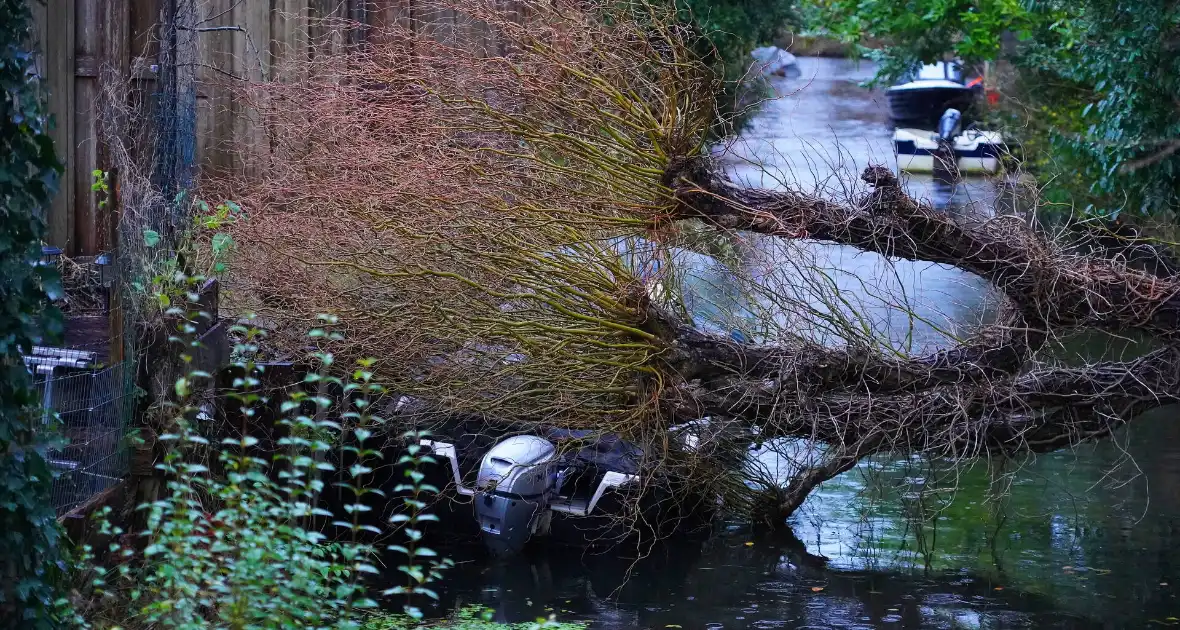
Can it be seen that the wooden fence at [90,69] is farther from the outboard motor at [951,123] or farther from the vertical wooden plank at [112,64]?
the outboard motor at [951,123]

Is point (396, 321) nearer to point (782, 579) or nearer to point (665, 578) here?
point (665, 578)

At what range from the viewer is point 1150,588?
31.4 feet

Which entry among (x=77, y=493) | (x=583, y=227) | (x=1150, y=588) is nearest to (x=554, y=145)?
(x=583, y=227)

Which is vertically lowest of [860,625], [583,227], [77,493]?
[860,625]

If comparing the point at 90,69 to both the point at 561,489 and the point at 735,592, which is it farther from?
the point at 735,592

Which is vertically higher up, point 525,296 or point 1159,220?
point 1159,220

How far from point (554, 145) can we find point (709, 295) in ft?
6.58

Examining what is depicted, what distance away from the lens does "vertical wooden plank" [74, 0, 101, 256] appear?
29.0 feet

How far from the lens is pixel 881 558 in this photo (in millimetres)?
10281

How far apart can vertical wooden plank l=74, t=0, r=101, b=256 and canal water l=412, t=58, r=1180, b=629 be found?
146 inches

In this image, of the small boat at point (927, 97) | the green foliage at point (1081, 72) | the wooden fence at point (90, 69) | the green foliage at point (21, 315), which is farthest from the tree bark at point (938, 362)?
the small boat at point (927, 97)

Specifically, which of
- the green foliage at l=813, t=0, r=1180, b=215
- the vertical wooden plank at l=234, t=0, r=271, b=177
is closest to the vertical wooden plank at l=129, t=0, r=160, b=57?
the vertical wooden plank at l=234, t=0, r=271, b=177

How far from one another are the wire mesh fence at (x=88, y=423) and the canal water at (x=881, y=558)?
2866 millimetres

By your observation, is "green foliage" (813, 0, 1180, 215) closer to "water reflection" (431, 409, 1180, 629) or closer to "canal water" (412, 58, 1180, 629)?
"canal water" (412, 58, 1180, 629)
